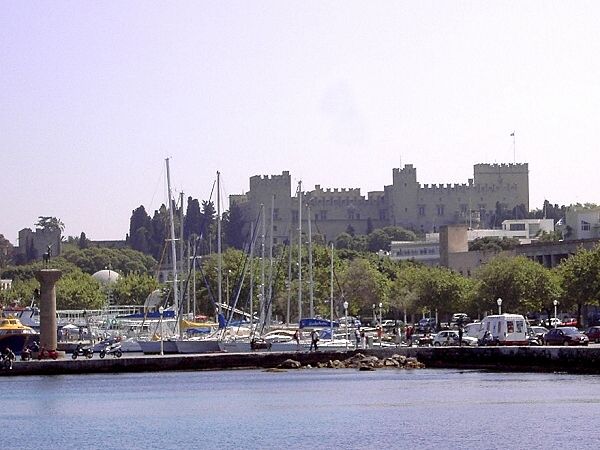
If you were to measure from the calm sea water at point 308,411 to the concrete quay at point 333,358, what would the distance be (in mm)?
787

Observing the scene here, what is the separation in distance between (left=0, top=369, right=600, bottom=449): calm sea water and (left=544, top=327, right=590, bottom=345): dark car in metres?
6.27

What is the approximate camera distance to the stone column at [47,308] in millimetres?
68625

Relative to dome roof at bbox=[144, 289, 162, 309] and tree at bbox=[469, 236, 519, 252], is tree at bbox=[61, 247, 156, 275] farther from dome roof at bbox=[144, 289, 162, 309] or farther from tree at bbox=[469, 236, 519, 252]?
dome roof at bbox=[144, 289, 162, 309]

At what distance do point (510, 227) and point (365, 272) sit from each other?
8904 centimetres

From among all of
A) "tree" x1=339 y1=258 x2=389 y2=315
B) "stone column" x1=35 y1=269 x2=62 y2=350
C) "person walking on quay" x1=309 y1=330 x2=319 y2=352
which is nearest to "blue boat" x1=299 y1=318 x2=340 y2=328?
"person walking on quay" x1=309 y1=330 x2=319 y2=352

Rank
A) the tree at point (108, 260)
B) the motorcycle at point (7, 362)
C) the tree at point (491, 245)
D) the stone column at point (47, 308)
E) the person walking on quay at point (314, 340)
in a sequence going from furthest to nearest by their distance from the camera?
the tree at point (108, 260)
the tree at point (491, 245)
the stone column at point (47, 308)
the person walking on quay at point (314, 340)
the motorcycle at point (7, 362)

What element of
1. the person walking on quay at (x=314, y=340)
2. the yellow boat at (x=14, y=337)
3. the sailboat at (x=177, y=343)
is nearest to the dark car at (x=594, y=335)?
the person walking on quay at (x=314, y=340)

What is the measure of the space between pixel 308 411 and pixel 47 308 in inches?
945

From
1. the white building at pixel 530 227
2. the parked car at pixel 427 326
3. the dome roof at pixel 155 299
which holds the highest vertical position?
the white building at pixel 530 227

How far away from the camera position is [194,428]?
44.0 meters

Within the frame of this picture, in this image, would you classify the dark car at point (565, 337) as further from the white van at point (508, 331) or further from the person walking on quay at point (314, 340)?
the person walking on quay at point (314, 340)

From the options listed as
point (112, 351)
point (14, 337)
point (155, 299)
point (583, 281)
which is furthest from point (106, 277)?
point (112, 351)

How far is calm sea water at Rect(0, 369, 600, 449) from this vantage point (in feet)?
133

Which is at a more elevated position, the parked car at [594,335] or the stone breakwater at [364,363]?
the parked car at [594,335]
